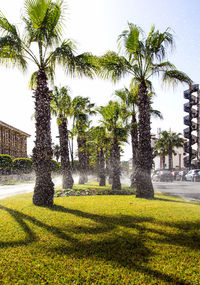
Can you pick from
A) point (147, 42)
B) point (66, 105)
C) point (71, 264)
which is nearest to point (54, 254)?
point (71, 264)

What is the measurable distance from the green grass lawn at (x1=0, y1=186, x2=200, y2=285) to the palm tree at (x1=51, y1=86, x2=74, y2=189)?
10.2 metres

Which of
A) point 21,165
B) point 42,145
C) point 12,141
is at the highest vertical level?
point 12,141

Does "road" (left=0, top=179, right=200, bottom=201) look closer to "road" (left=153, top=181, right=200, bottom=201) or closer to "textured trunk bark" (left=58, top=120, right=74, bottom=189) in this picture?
"road" (left=153, top=181, right=200, bottom=201)

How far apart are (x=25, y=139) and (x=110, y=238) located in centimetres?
5967

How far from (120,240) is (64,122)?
45.7ft

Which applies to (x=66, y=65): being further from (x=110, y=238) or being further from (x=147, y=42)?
(x=110, y=238)

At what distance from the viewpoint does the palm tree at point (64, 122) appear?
17609mm

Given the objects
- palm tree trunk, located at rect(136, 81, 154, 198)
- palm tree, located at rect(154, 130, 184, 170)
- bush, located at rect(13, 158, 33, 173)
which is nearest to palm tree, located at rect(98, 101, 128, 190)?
palm tree trunk, located at rect(136, 81, 154, 198)

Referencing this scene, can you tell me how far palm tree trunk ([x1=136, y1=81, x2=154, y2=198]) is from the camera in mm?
11922

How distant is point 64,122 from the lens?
1819 cm

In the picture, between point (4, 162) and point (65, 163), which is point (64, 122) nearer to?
→ point (65, 163)

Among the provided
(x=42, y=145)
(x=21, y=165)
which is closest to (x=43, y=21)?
(x=42, y=145)

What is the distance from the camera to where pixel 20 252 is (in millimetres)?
4426

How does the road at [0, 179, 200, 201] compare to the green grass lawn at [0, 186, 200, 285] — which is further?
the road at [0, 179, 200, 201]
